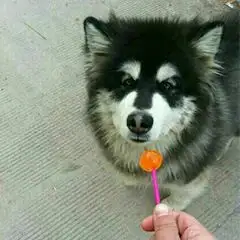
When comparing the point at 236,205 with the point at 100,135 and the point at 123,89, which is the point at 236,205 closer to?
the point at 100,135

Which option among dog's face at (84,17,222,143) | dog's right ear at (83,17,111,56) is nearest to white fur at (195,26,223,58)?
dog's face at (84,17,222,143)

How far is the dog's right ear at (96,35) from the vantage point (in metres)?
1.15

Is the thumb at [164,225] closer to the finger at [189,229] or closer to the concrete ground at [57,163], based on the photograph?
the finger at [189,229]

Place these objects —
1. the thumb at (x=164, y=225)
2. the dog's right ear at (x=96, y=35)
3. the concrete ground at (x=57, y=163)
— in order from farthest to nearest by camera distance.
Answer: the concrete ground at (x=57, y=163) → the dog's right ear at (x=96, y=35) → the thumb at (x=164, y=225)

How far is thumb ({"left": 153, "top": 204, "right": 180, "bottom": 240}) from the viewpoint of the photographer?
83cm

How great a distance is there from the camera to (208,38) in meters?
1.11

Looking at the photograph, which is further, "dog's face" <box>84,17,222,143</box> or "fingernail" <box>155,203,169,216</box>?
"dog's face" <box>84,17,222,143</box>

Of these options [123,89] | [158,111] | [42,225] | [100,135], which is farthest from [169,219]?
[42,225]

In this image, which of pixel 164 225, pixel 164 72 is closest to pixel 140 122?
pixel 164 72

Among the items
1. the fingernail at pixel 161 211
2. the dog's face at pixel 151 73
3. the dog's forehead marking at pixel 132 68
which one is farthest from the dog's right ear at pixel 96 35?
the fingernail at pixel 161 211

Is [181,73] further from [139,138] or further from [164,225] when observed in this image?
[164,225]

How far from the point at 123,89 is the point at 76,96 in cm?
75

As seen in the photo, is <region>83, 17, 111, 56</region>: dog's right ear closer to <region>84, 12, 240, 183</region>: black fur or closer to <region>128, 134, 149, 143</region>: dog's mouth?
<region>84, 12, 240, 183</region>: black fur

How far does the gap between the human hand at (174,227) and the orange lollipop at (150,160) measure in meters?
0.27
